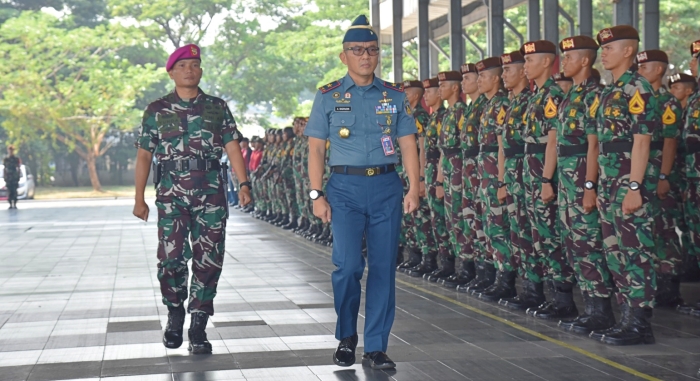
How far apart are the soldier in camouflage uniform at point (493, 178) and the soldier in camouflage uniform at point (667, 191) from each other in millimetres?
1154

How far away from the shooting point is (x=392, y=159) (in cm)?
651

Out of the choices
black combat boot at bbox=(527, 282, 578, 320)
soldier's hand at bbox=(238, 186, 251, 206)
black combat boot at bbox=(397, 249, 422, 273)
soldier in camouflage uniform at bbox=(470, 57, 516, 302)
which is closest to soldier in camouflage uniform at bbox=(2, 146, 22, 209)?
black combat boot at bbox=(397, 249, 422, 273)

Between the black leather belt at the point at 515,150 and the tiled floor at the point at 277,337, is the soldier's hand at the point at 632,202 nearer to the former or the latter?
the tiled floor at the point at 277,337

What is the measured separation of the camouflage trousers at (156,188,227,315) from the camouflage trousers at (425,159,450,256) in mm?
4195

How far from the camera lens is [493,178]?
30.7 ft

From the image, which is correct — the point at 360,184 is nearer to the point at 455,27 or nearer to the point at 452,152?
the point at 452,152

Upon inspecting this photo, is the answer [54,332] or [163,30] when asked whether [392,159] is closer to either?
[54,332]

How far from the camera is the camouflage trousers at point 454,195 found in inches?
405

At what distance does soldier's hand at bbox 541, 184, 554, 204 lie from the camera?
8.16m

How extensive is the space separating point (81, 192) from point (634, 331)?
143 feet

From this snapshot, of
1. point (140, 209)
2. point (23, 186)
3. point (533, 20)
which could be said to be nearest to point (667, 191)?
point (140, 209)

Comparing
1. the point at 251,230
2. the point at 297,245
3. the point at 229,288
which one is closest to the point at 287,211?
the point at 251,230

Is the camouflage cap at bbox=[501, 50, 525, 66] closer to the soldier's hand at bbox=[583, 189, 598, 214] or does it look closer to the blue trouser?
the soldier's hand at bbox=[583, 189, 598, 214]

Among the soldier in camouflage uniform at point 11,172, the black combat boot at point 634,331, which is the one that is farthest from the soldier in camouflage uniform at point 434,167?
the soldier in camouflage uniform at point 11,172
